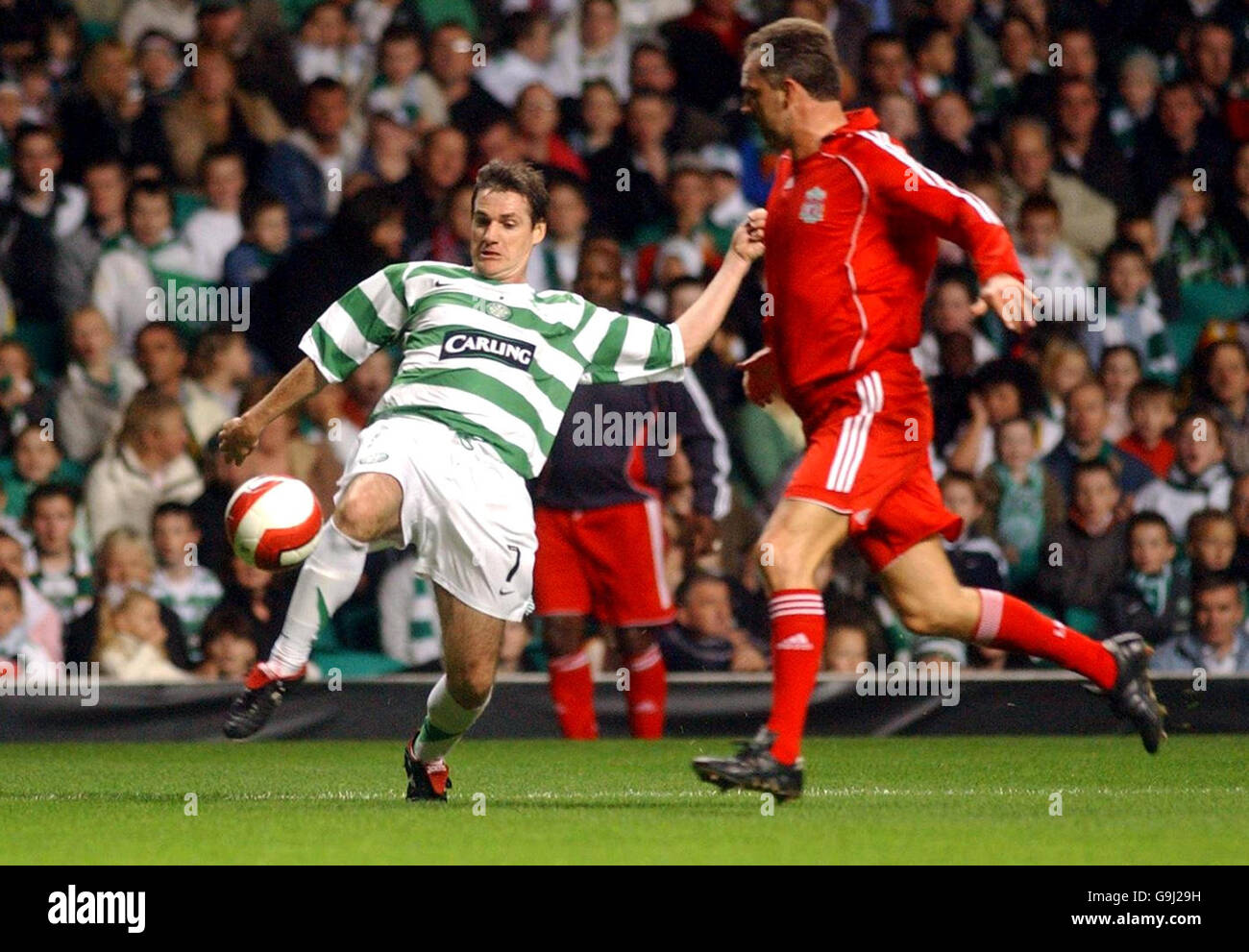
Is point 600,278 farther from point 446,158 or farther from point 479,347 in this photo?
point 479,347

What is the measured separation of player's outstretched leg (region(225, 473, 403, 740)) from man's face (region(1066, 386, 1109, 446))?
570cm

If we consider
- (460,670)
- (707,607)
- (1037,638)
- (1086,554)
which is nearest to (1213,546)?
(1086,554)

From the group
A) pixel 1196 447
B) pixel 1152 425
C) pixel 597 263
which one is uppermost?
pixel 597 263

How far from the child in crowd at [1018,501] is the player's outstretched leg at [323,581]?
5197 mm

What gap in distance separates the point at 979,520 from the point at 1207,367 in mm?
1672

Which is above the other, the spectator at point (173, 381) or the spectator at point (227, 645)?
the spectator at point (173, 381)

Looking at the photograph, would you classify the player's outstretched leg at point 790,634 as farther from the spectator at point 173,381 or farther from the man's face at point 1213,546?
the spectator at point 173,381

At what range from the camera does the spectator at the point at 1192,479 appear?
1109 centimetres

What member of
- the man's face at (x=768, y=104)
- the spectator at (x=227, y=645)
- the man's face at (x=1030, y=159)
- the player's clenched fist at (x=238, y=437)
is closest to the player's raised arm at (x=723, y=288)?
the man's face at (x=768, y=104)

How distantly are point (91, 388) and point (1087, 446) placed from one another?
492cm

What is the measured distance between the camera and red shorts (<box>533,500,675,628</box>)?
962 centimetres

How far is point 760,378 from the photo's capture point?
22.8 ft

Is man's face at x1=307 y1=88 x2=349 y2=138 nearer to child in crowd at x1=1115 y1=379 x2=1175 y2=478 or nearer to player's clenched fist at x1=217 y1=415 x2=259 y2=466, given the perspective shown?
child in crowd at x1=1115 y1=379 x2=1175 y2=478

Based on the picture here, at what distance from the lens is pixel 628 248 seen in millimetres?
12039
